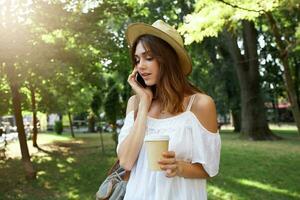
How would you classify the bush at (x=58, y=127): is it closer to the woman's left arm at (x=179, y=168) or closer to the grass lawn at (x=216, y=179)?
the grass lawn at (x=216, y=179)

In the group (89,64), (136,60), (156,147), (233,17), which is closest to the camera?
(156,147)

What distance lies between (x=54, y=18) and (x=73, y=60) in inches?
55.0

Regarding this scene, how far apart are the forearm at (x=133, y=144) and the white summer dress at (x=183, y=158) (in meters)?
Answer: 0.06

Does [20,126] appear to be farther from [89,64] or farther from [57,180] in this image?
[89,64]

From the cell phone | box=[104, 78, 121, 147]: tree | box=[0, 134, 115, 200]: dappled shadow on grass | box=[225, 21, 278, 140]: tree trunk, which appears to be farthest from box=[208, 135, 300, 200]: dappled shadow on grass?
box=[225, 21, 278, 140]: tree trunk

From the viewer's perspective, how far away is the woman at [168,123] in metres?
2.22

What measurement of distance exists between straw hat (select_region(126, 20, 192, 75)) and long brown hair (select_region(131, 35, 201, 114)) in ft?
0.09

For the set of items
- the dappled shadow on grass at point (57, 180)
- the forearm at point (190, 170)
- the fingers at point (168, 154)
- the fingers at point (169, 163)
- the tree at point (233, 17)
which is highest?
the tree at point (233, 17)

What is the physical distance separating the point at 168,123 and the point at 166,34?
17.9 inches

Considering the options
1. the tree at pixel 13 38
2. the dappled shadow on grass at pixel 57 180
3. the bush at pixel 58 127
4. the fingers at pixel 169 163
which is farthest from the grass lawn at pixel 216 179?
the bush at pixel 58 127

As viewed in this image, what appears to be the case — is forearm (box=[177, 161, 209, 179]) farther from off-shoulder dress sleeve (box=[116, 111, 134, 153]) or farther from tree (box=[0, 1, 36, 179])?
tree (box=[0, 1, 36, 179])

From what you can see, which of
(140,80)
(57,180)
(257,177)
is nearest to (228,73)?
(257,177)

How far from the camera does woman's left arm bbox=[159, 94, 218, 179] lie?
206 centimetres

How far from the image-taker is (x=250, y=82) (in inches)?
922
